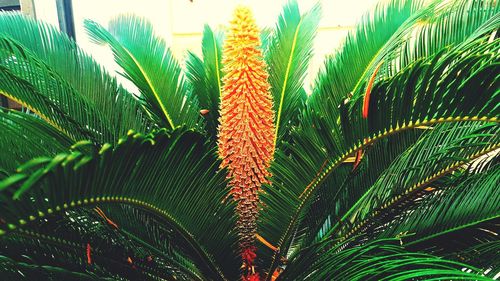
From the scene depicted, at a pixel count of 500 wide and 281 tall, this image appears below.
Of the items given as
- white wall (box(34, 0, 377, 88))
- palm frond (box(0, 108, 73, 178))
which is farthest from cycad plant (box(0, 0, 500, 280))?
white wall (box(34, 0, 377, 88))

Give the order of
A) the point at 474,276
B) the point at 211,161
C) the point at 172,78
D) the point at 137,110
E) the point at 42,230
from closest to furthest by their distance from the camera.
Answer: the point at 474,276
the point at 42,230
the point at 211,161
the point at 137,110
the point at 172,78

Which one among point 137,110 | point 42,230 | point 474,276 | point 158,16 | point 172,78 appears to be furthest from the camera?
point 158,16

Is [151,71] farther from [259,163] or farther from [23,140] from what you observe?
[23,140]

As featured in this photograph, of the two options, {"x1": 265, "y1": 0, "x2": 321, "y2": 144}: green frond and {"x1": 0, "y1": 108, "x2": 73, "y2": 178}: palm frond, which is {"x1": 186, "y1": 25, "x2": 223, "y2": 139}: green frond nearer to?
{"x1": 265, "y1": 0, "x2": 321, "y2": 144}: green frond

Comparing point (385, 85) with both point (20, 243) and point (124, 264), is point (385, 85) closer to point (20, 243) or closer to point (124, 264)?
point (124, 264)

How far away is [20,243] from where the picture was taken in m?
0.79

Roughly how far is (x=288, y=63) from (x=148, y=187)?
2.60ft

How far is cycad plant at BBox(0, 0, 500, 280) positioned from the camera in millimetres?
679

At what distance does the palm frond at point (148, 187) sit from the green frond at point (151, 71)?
45 centimetres

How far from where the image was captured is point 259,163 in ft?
3.37

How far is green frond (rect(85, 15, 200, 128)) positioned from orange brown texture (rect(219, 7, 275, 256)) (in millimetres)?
298

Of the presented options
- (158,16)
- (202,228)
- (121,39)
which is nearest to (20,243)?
(202,228)

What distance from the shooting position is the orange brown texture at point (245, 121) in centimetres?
100

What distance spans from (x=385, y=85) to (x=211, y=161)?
0.36 meters
